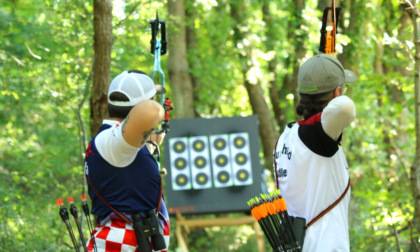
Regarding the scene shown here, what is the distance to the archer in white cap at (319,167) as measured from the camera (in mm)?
2402

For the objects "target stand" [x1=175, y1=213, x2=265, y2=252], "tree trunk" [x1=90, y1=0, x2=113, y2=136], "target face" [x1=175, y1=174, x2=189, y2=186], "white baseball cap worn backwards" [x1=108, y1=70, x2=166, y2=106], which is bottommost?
"target stand" [x1=175, y1=213, x2=265, y2=252]

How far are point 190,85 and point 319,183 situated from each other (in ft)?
21.9

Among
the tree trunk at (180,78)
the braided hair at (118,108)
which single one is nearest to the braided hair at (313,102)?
the braided hair at (118,108)

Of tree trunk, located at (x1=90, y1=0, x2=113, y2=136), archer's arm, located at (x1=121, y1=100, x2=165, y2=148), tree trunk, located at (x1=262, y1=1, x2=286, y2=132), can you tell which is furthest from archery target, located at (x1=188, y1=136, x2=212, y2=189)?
archer's arm, located at (x1=121, y1=100, x2=165, y2=148)

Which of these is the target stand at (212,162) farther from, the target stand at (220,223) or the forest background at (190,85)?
the forest background at (190,85)

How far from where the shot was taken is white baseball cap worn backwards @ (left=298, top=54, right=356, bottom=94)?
8.04ft

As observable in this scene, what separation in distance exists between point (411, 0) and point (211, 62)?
20.0ft

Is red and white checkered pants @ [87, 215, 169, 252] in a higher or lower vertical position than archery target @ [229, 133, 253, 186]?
lower

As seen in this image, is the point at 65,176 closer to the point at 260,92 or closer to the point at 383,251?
the point at 260,92

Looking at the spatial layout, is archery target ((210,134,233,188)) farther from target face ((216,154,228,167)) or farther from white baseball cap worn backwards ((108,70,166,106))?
white baseball cap worn backwards ((108,70,166,106))

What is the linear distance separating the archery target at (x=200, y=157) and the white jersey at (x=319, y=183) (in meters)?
4.92

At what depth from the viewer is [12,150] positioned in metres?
6.44

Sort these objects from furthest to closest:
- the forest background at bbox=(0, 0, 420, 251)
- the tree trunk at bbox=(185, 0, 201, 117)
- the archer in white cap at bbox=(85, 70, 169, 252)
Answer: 1. the tree trunk at bbox=(185, 0, 201, 117)
2. the forest background at bbox=(0, 0, 420, 251)
3. the archer in white cap at bbox=(85, 70, 169, 252)

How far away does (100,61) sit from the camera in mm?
4191
